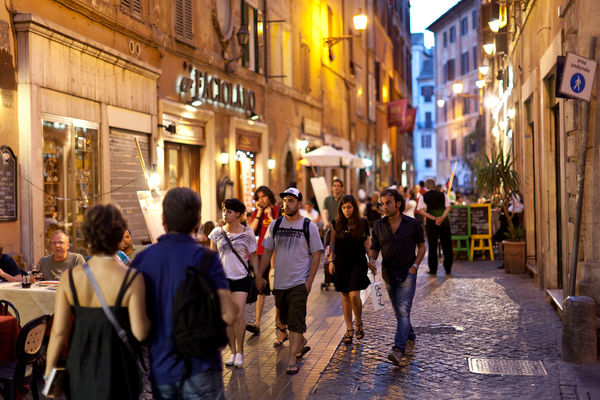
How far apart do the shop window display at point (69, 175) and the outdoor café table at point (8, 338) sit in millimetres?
4181

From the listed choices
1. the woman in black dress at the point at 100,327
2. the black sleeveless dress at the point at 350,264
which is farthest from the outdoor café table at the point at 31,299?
the woman in black dress at the point at 100,327

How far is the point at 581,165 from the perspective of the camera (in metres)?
7.88

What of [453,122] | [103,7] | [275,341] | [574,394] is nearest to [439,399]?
[574,394]

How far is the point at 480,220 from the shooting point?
18.2m

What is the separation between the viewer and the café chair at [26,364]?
5547mm

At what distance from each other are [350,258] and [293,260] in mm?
1318

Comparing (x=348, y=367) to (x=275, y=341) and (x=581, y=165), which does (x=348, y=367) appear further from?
(x=581, y=165)

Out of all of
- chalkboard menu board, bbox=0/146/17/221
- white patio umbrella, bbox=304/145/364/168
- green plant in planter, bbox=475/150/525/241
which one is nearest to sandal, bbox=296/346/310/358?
chalkboard menu board, bbox=0/146/17/221

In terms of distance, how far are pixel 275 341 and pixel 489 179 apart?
8669 millimetres

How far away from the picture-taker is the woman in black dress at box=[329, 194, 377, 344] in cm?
888

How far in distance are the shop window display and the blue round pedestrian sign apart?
617cm

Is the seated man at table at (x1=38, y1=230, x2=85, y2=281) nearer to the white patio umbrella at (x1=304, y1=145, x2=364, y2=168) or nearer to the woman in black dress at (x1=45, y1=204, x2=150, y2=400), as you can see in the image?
the woman in black dress at (x1=45, y1=204, x2=150, y2=400)

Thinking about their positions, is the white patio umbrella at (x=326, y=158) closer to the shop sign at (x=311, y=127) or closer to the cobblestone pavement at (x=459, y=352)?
the shop sign at (x=311, y=127)

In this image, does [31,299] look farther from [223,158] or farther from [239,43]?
[239,43]
